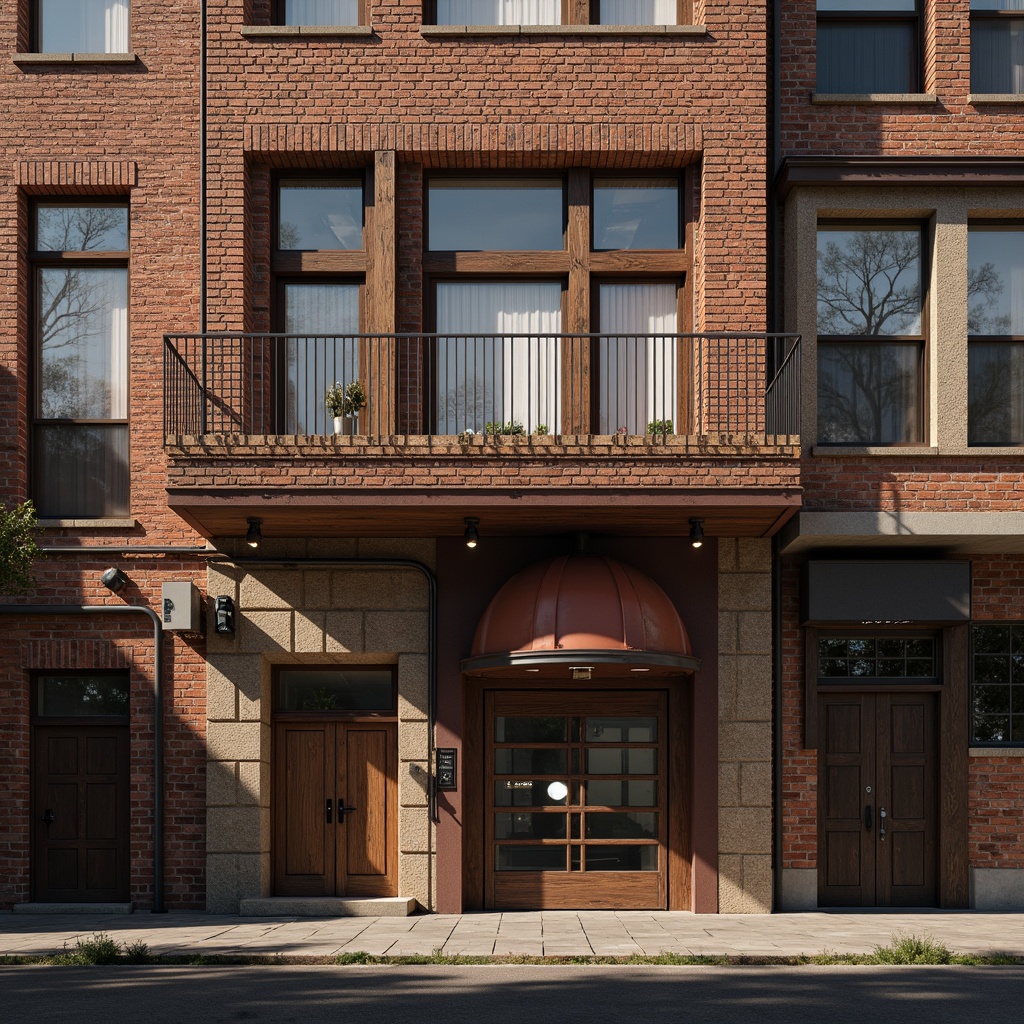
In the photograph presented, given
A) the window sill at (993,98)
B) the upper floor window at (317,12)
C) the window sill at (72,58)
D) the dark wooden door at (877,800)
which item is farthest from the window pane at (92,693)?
the window sill at (993,98)

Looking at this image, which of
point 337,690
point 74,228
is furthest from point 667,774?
point 74,228

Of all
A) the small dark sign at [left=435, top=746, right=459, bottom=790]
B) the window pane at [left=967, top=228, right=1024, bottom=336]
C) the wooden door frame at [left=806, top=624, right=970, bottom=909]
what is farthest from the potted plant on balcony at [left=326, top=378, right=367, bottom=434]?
the window pane at [left=967, top=228, right=1024, bottom=336]

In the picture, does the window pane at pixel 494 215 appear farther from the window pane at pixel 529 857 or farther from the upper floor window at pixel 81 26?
the window pane at pixel 529 857

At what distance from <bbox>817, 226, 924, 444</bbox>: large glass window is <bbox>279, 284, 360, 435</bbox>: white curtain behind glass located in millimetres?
5437

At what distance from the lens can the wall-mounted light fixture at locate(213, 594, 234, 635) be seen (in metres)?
14.7

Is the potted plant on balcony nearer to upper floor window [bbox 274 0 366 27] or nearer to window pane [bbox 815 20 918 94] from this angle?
upper floor window [bbox 274 0 366 27]

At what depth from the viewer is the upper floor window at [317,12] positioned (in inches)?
607

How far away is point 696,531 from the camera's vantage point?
1412 cm

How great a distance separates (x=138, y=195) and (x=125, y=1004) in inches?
365

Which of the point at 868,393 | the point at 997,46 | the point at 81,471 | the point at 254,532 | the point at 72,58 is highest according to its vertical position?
the point at 997,46

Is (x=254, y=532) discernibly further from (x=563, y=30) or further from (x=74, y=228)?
(x=563, y=30)

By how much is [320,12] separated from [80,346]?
4.89 meters

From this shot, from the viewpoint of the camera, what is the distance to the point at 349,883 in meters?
14.8

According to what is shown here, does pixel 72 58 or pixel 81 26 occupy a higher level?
pixel 81 26
